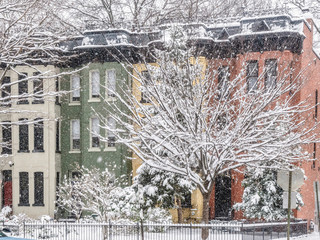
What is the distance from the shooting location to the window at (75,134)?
33.1m

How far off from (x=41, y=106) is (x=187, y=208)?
1062cm

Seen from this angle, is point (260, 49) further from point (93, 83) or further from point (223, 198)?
point (93, 83)

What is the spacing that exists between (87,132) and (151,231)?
1234 centimetres

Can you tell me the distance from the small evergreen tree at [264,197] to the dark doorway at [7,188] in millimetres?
15198

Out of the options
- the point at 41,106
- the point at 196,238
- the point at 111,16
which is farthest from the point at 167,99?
the point at 111,16

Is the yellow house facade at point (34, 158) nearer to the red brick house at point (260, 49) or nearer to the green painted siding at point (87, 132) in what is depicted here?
Answer: the green painted siding at point (87, 132)

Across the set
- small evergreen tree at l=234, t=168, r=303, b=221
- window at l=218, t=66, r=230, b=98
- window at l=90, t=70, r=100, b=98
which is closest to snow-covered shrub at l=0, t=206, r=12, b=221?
window at l=90, t=70, r=100, b=98

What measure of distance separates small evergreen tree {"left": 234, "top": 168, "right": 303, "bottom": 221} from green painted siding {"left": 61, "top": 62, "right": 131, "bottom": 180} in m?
7.69

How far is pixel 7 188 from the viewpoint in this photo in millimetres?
34062

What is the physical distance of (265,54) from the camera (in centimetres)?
2891

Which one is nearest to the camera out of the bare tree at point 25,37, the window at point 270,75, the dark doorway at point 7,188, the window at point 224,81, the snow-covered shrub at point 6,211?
the bare tree at point 25,37

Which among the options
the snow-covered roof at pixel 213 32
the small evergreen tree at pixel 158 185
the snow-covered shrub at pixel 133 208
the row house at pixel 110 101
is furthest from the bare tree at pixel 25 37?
the row house at pixel 110 101

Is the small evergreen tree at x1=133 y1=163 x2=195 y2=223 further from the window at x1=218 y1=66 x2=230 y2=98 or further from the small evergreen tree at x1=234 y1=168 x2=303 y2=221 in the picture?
the window at x1=218 y1=66 x2=230 y2=98

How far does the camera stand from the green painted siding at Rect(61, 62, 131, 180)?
31.0 meters
